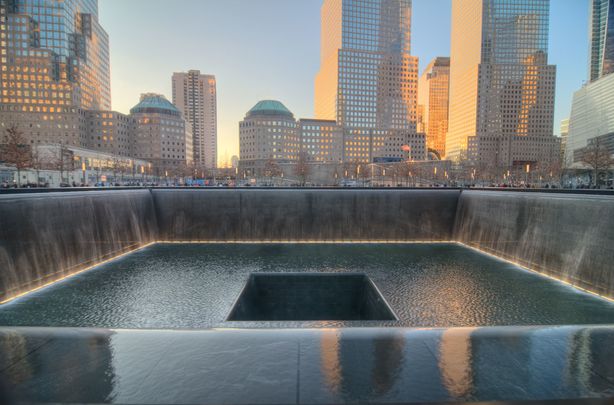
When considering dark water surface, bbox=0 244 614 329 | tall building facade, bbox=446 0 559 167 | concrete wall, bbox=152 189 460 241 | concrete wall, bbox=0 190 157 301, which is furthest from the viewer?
tall building facade, bbox=446 0 559 167

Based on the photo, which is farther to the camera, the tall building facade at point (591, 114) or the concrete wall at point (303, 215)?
the tall building facade at point (591, 114)

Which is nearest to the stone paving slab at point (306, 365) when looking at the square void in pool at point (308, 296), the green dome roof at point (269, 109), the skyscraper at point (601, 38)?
the square void in pool at point (308, 296)

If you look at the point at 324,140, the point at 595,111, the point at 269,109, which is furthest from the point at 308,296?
the point at 269,109

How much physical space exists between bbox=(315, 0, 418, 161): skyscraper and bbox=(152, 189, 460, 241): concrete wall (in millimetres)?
137269

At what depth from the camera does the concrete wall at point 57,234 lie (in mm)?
13219

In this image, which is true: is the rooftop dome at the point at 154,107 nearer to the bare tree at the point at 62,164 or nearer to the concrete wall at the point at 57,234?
the bare tree at the point at 62,164

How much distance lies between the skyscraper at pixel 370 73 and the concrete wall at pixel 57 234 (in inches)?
5762

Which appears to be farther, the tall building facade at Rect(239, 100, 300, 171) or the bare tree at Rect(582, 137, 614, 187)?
the tall building facade at Rect(239, 100, 300, 171)

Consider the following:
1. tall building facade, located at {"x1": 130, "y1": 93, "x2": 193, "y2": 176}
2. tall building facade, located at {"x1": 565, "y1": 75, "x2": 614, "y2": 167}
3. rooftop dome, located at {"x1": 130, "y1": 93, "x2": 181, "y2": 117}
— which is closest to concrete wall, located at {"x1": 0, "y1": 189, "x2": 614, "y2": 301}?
tall building facade, located at {"x1": 565, "y1": 75, "x2": 614, "y2": 167}

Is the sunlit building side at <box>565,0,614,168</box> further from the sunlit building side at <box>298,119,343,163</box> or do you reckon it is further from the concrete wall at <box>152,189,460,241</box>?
the sunlit building side at <box>298,119,343,163</box>

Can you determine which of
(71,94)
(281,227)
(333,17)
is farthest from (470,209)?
(333,17)

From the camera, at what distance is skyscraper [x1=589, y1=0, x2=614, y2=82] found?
433 feet

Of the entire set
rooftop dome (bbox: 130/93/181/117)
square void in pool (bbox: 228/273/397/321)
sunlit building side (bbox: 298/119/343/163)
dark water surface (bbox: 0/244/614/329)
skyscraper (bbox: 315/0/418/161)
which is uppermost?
skyscraper (bbox: 315/0/418/161)

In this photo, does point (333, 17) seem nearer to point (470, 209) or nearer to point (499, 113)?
point (499, 113)
